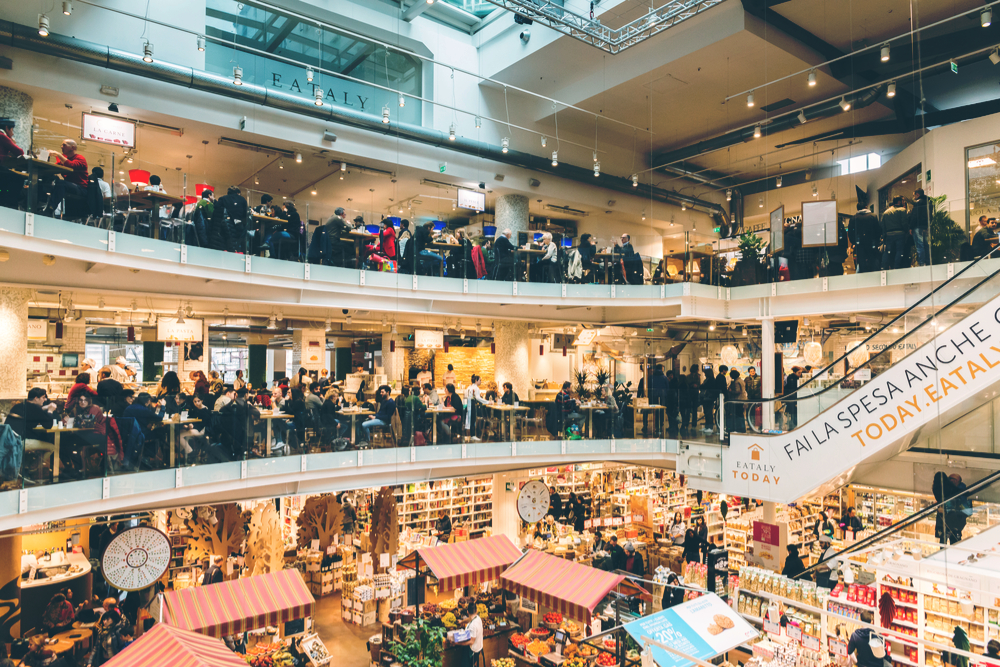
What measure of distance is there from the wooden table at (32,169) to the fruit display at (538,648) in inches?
349

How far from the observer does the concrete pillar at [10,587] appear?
8094 millimetres

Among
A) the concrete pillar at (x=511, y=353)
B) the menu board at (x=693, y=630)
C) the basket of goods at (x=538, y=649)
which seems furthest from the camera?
the concrete pillar at (x=511, y=353)

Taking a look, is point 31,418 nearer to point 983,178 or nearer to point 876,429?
point 876,429

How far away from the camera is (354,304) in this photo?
10.3 m

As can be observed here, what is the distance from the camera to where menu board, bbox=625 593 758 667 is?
6031 millimetres

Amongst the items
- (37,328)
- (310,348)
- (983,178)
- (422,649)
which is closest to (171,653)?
(422,649)

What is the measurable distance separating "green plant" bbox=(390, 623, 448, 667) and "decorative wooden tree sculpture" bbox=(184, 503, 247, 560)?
3.34 m

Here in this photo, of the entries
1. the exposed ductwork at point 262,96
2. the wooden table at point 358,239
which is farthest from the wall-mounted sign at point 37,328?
the wooden table at point 358,239

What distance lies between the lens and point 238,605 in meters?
7.62

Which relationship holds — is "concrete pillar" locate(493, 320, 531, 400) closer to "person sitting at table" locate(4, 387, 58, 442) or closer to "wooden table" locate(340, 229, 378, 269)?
"wooden table" locate(340, 229, 378, 269)

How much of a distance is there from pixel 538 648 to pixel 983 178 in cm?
1123

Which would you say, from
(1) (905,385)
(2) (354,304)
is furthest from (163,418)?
(1) (905,385)

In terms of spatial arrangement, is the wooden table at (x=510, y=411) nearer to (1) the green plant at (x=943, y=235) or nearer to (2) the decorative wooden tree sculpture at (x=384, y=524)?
(2) the decorative wooden tree sculpture at (x=384, y=524)

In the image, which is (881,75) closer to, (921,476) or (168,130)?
(921,476)
